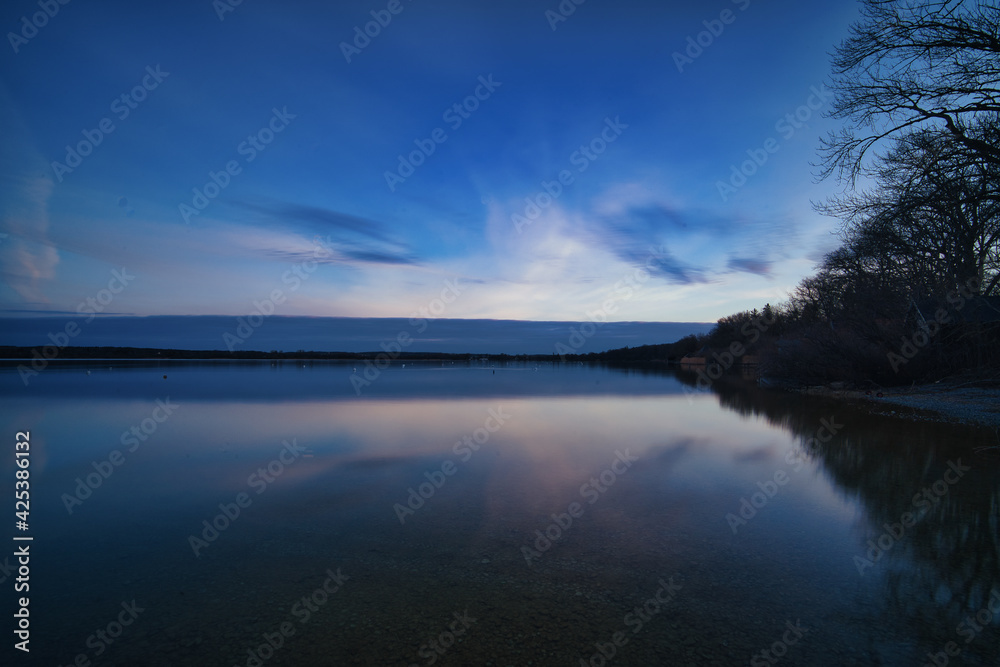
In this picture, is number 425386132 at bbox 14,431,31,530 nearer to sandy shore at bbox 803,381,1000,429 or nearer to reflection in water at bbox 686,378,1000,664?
reflection in water at bbox 686,378,1000,664

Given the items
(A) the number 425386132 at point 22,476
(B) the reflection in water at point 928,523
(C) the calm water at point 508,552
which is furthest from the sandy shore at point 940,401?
(A) the number 425386132 at point 22,476

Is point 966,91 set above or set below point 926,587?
above

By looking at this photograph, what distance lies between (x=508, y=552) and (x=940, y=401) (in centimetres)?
1694

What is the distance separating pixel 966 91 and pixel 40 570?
486 inches

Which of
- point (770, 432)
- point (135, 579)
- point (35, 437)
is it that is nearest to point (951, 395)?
point (770, 432)

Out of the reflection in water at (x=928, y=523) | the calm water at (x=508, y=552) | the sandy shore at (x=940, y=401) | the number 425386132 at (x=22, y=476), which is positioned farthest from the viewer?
the sandy shore at (x=940, y=401)

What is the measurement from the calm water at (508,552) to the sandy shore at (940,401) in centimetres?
420

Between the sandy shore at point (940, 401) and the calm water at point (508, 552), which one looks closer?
the calm water at point (508, 552)

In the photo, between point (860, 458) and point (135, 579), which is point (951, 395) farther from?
point (135, 579)

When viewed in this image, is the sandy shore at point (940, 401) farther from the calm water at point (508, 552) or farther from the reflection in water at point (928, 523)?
the calm water at point (508, 552)

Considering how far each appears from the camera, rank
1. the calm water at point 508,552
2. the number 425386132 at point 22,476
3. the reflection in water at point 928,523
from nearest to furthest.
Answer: the calm water at point 508,552, the reflection in water at point 928,523, the number 425386132 at point 22,476

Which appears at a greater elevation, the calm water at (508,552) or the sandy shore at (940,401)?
the sandy shore at (940,401)

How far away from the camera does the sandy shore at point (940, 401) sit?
12.0 m

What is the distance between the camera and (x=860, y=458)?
25.2ft
